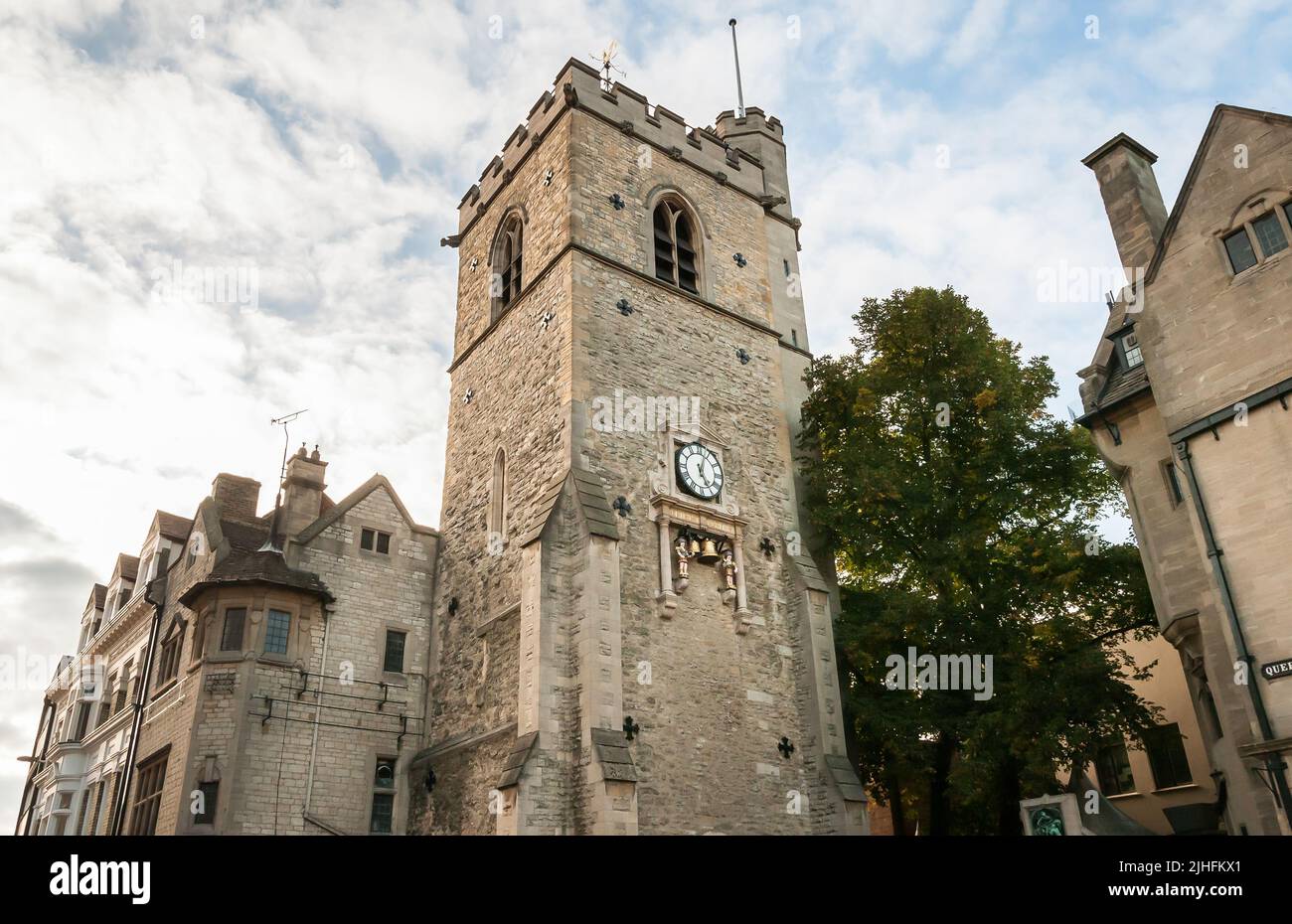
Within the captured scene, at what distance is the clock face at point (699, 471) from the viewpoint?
22016 millimetres

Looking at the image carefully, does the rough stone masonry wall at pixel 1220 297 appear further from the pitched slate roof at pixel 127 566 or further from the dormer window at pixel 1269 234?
the pitched slate roof at pixel 127 566

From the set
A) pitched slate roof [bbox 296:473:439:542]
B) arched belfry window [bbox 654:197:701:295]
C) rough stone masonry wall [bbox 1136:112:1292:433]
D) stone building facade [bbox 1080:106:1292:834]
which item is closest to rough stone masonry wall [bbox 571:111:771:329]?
arched belfry window [bbox 654:197:701:295]

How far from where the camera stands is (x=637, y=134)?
2648cm

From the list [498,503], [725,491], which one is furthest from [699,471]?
[498,503]

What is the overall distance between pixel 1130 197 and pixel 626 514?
12.9m

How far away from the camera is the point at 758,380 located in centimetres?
2558

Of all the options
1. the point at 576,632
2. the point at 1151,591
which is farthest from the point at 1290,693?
the point at 576,632

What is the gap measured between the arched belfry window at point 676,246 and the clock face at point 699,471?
5087 millimetres

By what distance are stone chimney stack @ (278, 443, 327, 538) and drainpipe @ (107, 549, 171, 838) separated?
17.0ft

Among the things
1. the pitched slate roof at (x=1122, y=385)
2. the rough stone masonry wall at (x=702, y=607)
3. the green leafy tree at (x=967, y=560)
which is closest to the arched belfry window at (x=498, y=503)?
the rough stone masonry wall at (x=702, y=607)

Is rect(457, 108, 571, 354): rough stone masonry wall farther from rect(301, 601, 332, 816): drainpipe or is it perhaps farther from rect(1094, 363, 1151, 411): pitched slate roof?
rect(1094, 363, 1151, 411): pitched slate roof

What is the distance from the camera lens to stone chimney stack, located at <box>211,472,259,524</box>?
85.6ft
